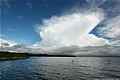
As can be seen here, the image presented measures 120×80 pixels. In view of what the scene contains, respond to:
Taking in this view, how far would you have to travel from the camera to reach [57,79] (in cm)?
3222

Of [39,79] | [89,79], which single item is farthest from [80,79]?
[39,79]

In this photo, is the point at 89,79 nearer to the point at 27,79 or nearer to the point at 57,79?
the point at 57,79

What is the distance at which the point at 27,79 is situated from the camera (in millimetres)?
32844

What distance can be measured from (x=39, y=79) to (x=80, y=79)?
1761 cm

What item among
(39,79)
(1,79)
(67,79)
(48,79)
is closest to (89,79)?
(67,79)

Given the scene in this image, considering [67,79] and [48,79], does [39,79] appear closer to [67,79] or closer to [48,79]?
[48,79]

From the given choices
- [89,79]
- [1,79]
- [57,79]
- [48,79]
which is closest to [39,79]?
[48,79]

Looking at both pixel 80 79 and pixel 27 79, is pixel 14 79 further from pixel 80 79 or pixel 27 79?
pixel 80 79

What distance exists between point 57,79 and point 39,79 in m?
7.70

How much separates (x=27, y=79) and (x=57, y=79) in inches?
513

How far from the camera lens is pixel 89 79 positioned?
32688 millimetres

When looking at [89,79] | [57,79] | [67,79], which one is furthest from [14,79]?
[89,79]

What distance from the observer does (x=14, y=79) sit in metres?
32.8

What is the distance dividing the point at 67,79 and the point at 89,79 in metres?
9.53
